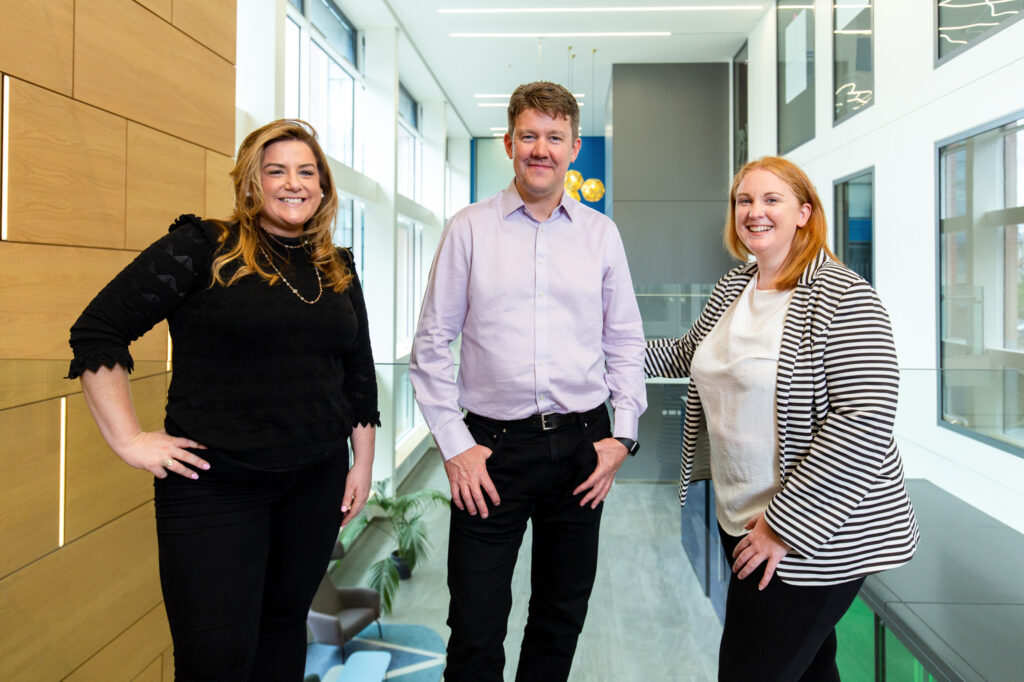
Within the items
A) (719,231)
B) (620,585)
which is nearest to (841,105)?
(719,231)

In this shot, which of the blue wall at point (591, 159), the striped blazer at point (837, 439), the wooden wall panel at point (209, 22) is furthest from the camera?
the blue wall at point (591, 159)

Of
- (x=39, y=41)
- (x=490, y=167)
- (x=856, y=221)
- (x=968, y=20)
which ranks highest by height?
(x=490, y=167)

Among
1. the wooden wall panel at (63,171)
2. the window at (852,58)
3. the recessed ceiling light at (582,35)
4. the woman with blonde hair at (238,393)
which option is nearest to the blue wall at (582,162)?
the recessed ceiling light at (582,35)

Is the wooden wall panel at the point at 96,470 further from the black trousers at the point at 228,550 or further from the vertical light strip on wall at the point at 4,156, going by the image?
the black trousers at the point at 228,550

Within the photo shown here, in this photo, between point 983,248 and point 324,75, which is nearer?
point 983,248

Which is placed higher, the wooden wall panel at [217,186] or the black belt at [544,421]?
the wooden wall panel at [217,186]

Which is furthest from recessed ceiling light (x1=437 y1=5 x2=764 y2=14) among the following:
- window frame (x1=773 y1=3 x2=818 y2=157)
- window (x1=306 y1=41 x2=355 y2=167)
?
window (x1=306 y1=41 x2=355 y2=167)

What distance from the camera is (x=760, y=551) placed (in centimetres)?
129

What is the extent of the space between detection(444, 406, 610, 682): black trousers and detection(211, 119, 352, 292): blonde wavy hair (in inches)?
19.2

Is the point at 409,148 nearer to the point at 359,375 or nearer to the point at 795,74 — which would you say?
the point at 795,74

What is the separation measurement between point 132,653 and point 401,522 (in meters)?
0.92

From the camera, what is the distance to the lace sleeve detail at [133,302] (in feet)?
4.08

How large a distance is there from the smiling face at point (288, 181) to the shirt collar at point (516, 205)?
42cm

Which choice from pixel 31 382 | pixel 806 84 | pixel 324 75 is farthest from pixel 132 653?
pixel 806 84
